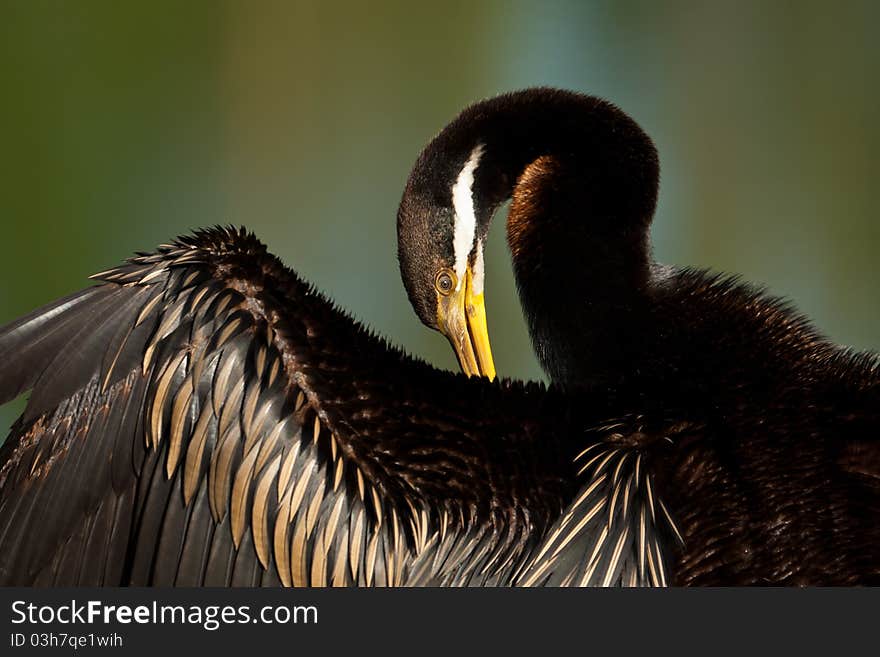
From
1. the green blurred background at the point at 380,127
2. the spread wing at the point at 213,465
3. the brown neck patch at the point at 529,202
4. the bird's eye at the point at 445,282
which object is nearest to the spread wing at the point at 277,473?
the spread wing at the point at 213,465

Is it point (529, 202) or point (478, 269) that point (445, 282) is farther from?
point (529, 202)

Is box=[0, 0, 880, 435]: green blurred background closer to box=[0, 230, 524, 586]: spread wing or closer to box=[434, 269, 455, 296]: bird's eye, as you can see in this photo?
box=[434, 269, 455, 296]: bird's eye

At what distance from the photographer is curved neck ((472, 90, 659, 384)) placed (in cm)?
218

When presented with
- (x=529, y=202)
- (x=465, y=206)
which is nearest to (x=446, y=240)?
(x=465, y=206)

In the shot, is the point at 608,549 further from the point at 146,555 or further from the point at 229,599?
the point at 146,555

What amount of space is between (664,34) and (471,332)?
6.86m

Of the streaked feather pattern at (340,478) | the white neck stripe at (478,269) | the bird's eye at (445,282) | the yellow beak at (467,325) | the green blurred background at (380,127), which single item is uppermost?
the green blurred background at (380,127)

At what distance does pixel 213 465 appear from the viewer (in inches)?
70.7

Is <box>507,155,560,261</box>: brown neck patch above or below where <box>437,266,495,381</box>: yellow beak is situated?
above

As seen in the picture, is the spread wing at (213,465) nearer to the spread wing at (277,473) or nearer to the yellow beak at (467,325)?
the spread wing at (277,473)

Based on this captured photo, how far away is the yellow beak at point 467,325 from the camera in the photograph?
2617mm

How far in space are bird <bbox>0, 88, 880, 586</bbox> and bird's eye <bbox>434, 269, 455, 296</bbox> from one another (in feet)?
2.20

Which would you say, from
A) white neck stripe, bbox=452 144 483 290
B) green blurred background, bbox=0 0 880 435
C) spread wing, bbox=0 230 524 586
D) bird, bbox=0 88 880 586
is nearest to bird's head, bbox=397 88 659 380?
white neck stripe, bbox=452 144 483 290

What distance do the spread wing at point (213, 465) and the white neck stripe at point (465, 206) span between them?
0.74 metres
